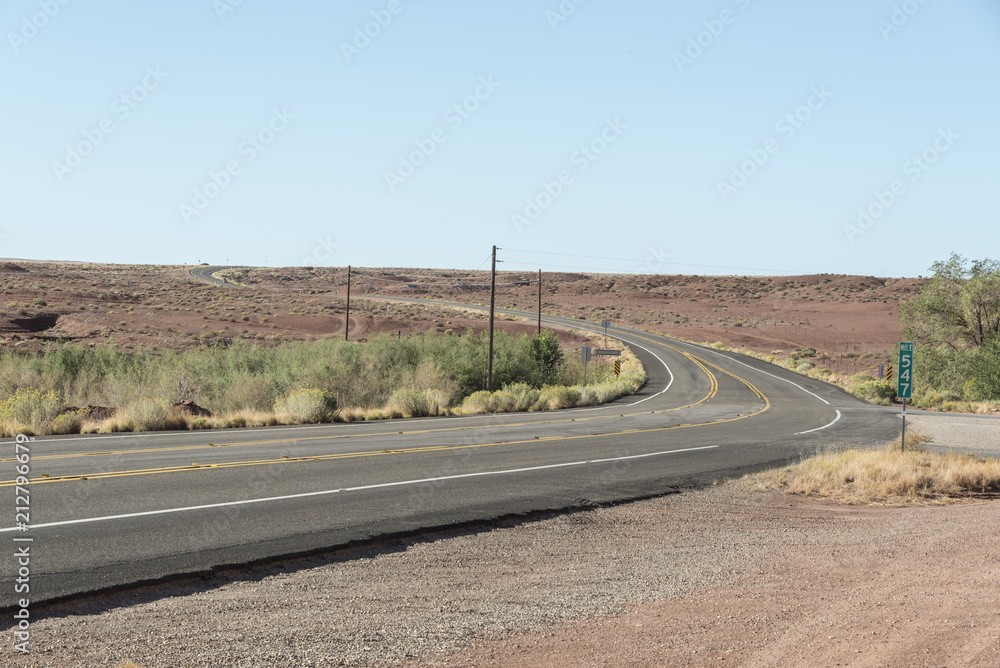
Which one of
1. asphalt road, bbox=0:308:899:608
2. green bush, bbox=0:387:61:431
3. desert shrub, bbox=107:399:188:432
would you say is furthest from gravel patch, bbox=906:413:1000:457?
green bush, bbox=0:387:61:431

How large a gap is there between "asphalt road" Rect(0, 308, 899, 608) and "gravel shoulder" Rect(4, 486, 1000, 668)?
878mm

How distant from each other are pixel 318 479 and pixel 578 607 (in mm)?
6778

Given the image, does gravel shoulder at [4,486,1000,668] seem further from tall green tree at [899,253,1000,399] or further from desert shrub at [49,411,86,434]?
tall green tree at [899,253,1000,399]

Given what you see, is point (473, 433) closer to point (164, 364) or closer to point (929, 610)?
point (929, 610)

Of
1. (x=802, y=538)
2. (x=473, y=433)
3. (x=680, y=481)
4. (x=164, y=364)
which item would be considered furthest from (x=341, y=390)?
(x=802, y=538)

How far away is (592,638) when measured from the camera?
5.87 m

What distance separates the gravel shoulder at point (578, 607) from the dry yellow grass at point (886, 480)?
341 centimetres

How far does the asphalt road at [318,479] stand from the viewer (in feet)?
26.4

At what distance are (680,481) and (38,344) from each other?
161ft

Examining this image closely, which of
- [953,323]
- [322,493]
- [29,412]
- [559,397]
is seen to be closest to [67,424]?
[29,412]

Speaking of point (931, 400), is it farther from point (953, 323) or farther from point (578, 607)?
point (578, 607)

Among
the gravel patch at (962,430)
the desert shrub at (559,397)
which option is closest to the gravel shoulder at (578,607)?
the gravel patch at (962,430)

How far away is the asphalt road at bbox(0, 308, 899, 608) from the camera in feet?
26.4

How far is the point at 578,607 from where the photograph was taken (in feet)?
21.9
